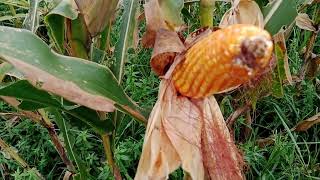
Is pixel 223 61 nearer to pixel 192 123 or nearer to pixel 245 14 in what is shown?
pixel 192 123

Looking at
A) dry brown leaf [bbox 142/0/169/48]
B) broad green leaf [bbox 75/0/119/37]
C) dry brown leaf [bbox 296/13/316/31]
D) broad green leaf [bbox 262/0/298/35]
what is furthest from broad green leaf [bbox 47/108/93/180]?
dry brown leaf [bbox 296/13/316/31]

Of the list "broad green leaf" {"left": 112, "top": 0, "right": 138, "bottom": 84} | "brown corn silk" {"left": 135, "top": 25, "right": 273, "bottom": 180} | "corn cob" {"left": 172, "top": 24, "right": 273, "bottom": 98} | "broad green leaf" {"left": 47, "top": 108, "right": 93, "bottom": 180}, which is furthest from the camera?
"broad green leaf" {"left": 47, "top": 108, "right": 93, "bottom": 180}

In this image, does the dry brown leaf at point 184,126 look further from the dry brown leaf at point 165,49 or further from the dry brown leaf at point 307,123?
the dry brown leaf at point 307,123

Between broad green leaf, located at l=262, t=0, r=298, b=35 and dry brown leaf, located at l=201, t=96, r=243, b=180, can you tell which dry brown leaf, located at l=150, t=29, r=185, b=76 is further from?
broad green leaf, located at l=262, t=0, r=298, b=35

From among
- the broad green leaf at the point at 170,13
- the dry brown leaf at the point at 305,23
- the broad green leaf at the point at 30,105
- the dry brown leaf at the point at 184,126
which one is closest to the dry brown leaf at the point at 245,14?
the broad green leaf at the point at 170,13

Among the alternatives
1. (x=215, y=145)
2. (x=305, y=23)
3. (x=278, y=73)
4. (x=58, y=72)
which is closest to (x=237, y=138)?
(x=305, y=23)

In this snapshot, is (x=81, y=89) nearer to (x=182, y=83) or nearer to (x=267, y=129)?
(x=182, y=83)
